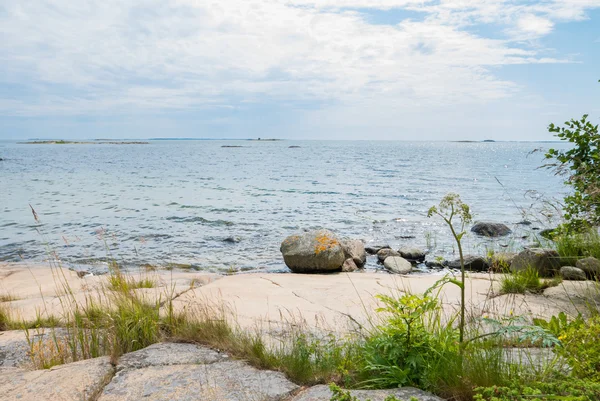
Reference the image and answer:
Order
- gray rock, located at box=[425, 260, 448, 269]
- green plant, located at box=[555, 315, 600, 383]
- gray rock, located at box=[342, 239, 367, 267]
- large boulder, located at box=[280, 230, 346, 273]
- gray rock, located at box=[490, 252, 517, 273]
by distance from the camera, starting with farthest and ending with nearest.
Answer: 1. gray rock, located at box=[342, 239, 367, 267]
2. gray rock, located at box=[425, 260, 448, 269]
3. large boulder, located at box=[280, 230, 346, 273]
4. gray rock, located at box=[490, 252, 517, 273]
5. green plant, located at box=[555, 315, 600, 383]

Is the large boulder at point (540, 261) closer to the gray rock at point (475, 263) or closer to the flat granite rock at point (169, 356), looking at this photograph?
the gray rock at point (475, 263)

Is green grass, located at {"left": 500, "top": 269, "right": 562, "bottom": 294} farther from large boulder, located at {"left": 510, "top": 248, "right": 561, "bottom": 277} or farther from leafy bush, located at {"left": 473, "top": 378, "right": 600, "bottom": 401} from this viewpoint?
leafy bush, located at {"left": 473, "top": 378, "right": 600, "bottom": 401}

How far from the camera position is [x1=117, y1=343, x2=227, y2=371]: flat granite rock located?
3365 millimetres

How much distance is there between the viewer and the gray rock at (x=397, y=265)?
10047mm

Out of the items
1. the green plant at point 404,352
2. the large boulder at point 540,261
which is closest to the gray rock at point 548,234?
the large boulder at point 540,261

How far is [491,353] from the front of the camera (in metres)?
2.72

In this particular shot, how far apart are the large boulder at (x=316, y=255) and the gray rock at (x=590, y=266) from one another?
4849 millimetres

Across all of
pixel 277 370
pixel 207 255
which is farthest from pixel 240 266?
pixel 277 370

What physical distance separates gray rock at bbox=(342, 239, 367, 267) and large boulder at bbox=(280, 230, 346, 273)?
60cm

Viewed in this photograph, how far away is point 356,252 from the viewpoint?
36.1 ft

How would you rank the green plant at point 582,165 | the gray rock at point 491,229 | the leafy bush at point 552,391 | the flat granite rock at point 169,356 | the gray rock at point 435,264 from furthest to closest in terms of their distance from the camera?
the gray rock at point 491,229 → the gray rock at point 435,264 → the green plant at point 582,165 → the flat granite rock at point 169,356 → the leafy bush at point 552,391

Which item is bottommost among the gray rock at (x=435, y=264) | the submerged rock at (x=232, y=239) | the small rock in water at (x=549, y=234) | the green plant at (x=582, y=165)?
the gray rock at (x=435, y=264)

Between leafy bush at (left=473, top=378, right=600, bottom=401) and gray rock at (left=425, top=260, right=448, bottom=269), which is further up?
leafy bush at (left=473, top=378, right=600, bottom=401)

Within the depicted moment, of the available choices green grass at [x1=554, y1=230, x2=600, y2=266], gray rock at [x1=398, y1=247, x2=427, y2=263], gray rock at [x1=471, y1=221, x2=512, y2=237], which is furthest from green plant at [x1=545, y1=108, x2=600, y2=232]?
gray rock at [x1=471, y1=221, x2=512, y2=237]
